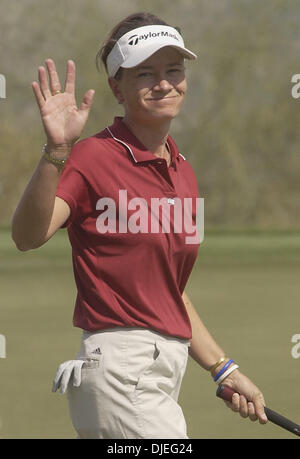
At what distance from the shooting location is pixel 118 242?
7.89 feet

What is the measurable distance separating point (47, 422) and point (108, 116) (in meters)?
9.24

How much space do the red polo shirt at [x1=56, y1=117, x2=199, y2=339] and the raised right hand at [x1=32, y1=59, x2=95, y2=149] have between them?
0.19 metres

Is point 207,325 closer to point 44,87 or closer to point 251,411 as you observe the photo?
point 251,411

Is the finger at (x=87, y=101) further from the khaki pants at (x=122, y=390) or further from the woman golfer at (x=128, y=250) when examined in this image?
the khaki pants at (x=122, y=390)

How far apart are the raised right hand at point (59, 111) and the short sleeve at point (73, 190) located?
17cm

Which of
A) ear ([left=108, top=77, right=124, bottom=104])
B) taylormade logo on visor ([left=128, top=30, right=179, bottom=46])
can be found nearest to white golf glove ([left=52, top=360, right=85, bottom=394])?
ear ([left=108, top=77, right=124, bottom=104])

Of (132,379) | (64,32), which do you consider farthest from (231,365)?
(64,32)

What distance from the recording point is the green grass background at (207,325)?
409cm

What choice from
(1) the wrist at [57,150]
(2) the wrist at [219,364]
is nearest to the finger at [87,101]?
(1) the wrist at [57,150]

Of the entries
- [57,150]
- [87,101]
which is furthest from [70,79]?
[57,150]

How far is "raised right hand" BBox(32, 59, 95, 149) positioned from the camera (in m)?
2.16

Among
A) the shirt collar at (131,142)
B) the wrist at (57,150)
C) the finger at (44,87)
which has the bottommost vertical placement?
the wrist at (57,150)

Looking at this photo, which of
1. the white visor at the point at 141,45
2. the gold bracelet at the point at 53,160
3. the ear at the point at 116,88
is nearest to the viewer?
the gold bracelet at the point at 53,160

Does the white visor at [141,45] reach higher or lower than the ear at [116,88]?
higher
